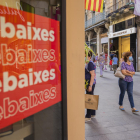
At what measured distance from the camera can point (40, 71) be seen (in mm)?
1907

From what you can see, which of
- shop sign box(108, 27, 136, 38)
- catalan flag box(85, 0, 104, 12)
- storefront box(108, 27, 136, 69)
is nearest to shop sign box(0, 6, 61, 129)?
catalan flag box(85, 0, 104, 12)

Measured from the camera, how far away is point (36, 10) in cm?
187

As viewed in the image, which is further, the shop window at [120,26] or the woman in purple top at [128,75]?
the shop window at [120,26]

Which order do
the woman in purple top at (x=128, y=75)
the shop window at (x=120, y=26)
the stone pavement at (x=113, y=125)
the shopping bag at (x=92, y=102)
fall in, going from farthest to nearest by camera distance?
the shop window at (x=120, y=26) → the woman in purple top at (x=128, y=75) → the shopping bag at (x=92, y=102) → the stone pavement at (x=113, y=125)

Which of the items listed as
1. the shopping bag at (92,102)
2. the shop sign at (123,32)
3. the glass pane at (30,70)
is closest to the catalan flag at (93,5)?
the shopping bag at (92,102)

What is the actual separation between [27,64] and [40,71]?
0.57 feet

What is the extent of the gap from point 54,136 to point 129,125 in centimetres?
262

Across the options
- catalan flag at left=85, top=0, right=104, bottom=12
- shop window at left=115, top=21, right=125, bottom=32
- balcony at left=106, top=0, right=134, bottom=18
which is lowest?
catalan flag at left=85, top=0, right=104, bottom=12

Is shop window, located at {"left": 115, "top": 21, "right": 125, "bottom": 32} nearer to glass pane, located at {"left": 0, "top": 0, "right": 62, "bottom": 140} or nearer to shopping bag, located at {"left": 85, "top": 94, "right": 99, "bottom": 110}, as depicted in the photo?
shopping bag, located at {"left": 85, "top": 94, "right": 99, "bottom": 110}

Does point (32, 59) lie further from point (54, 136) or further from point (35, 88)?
point (54, 136)

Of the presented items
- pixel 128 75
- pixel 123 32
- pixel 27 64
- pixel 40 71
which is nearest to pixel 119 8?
pixel 123 32

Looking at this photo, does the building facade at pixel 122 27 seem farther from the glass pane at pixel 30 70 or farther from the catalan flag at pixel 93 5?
the glass pane at pixel 30 70

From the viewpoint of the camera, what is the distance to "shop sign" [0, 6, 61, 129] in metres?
1.61

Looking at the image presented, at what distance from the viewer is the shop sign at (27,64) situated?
1.61 metres
